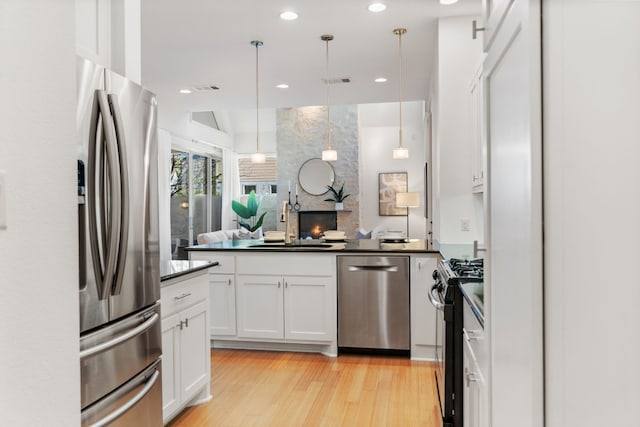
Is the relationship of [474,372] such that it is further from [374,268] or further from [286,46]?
[286,46]

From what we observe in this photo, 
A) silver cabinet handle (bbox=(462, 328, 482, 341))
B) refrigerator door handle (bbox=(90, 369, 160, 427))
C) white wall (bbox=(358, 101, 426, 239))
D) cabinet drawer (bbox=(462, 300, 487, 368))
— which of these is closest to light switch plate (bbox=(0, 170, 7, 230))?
refrigerator door handle (bbox=(90, 369, 160, 427))

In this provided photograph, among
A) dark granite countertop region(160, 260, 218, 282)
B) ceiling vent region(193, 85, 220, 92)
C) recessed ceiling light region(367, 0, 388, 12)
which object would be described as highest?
ceiling vent region(193, 85, 220, 92)

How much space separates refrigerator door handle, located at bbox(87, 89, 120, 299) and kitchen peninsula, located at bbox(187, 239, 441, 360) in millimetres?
2530

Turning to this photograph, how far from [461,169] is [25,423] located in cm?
351

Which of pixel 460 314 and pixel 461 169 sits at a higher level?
pixel 461 169

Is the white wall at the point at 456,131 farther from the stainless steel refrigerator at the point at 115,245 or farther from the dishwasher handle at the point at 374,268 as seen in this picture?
the stainless steel refrigerator at the point at 115,245

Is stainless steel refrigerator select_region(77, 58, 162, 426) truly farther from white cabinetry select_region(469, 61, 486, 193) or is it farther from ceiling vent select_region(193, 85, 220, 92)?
ceiling vent select_region(193, 85, 220, 92)

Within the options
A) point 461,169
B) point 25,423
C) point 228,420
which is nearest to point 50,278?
point 25,423

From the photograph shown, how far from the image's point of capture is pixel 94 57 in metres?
1.95

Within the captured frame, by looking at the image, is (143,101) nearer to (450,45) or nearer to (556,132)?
(556,132)

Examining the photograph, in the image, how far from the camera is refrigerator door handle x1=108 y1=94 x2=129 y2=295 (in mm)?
1692

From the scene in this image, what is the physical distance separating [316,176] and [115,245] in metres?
8.80

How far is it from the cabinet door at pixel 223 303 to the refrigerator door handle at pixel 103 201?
2.62m

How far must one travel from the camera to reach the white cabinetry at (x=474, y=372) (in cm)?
153
